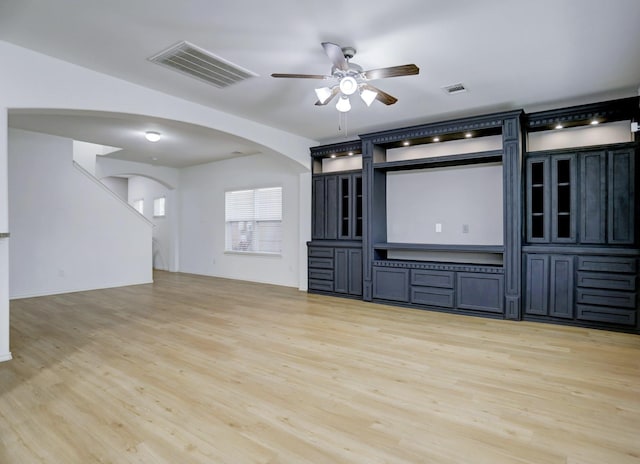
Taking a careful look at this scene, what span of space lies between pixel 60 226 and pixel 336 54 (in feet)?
20.4

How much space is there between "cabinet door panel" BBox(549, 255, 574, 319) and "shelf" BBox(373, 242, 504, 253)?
0.63 m

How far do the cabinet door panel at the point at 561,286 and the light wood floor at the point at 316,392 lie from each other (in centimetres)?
22

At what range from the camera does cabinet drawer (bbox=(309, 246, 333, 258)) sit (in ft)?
20.6

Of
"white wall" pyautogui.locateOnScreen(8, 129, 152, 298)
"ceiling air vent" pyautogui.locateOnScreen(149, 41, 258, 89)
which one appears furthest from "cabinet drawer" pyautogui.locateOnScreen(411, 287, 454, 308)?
"white wall" pyautogui.locateOnScreen(8, 129, 152, 298)

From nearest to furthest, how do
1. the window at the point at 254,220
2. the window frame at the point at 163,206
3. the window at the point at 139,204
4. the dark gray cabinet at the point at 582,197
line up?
1. the dark gray cabinet at the point at 582,197
2. the window at the point at 254,220
3. the window frame at the point at 163,206
4. the window at the point at 139,204

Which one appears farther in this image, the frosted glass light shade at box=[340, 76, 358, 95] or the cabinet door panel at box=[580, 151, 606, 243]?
the cabinet door panel at box=[580, 151, 606, 243]

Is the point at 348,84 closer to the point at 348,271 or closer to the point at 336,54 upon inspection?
the point at 336,54

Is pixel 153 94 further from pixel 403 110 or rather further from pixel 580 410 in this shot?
pixel 580 410

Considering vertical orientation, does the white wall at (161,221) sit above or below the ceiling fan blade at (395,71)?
below

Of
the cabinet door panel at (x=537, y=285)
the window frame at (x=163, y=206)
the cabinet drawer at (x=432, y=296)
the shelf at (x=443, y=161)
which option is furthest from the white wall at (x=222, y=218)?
the cabinet door panel at (x=537, y=285)

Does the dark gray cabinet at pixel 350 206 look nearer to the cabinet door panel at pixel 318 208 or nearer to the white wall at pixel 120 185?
the cabinet door panel at pixel 318 208

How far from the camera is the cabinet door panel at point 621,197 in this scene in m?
4.08

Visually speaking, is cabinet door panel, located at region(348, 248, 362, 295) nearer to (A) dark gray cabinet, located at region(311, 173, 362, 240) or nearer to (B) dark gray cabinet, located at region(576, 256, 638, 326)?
(A) dark gray cabinet, located at region(311, 173, 362, 240)

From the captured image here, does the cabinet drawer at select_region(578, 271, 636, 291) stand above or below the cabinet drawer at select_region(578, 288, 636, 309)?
above
